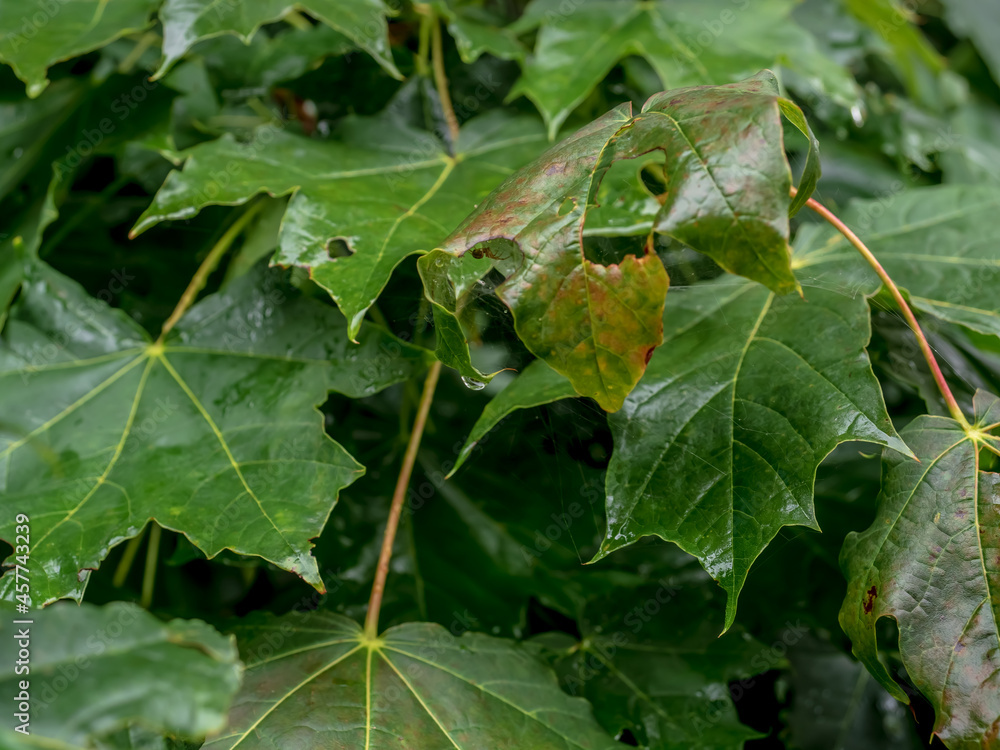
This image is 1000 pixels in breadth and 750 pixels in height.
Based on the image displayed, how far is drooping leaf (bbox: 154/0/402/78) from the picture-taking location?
2.86 feet

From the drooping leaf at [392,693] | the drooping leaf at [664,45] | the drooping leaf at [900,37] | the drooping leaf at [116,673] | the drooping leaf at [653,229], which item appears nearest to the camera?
the drooping leaf at [116,673]

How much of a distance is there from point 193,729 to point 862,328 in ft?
2.05

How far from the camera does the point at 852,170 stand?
4.14ft

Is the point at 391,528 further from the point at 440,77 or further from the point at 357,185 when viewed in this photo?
the point at 440,77

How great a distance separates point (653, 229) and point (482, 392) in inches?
18.9

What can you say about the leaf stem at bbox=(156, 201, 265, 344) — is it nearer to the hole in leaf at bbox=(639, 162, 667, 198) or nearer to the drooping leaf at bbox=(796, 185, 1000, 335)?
the hole in leaf at bbox=(639, 162, 667, 198)

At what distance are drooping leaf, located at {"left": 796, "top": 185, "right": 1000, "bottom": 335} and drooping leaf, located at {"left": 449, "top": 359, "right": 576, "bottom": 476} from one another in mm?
332

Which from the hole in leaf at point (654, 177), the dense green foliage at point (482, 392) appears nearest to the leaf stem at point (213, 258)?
the dense green foliage at point (482, 392)

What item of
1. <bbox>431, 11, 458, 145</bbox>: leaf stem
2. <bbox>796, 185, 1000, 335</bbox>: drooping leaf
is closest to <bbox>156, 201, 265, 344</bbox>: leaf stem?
<bbox>431, 11, 458, 145</bbox>: leaf stem

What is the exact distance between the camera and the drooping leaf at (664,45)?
98cm

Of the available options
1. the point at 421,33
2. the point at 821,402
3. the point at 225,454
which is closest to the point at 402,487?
the point at 225,454

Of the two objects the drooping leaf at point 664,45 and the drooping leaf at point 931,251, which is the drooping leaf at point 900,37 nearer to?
the drooping leaf at point 664,45

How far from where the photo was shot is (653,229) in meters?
0.54

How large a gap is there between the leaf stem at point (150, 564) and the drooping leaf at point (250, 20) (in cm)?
56
